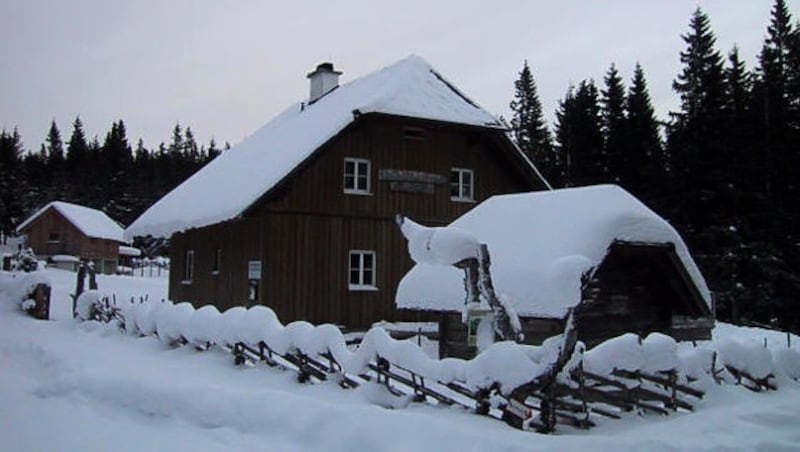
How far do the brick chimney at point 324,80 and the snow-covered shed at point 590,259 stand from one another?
15.3 m

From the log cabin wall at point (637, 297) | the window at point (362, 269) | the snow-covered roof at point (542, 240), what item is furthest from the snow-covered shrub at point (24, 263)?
the log cabin wall at point (637, 297)

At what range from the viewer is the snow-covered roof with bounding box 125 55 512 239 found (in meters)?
21.3

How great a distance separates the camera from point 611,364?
9.80 meters

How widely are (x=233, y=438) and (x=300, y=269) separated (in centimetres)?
1270

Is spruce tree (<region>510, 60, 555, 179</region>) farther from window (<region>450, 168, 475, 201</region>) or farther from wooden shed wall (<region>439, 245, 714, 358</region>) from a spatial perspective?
wooden shed wall (<region>439, 245, 714, 358</region>)

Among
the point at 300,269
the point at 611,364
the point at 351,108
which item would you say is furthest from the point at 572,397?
the point at 351,108

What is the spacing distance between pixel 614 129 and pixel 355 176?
26242 millimetres

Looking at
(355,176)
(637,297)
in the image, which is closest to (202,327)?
(637,297)

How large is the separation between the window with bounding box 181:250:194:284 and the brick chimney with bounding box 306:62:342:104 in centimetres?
760

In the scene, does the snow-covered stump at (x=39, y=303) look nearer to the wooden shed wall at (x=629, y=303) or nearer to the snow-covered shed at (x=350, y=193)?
the snow-covered shed at (x=350, y=193)

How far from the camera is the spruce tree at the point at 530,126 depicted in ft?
169

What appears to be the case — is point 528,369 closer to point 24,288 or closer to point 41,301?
point 41,301

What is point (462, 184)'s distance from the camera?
2439 centimetres

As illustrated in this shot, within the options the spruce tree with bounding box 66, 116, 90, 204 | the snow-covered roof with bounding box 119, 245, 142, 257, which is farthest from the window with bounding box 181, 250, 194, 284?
the spruce tree with bounding box 66, 116, 90, 204
